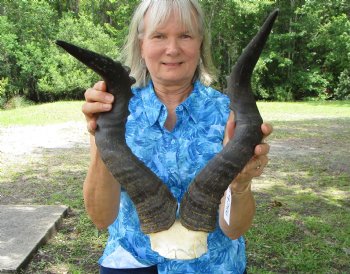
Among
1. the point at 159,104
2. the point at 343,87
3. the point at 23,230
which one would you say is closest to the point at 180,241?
the point at 159,104

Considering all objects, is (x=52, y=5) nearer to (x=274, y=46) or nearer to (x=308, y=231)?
(x=274, y=46)

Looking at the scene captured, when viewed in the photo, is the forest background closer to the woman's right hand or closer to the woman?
the woman

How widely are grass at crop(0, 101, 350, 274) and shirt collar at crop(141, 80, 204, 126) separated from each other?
2933 millimetres

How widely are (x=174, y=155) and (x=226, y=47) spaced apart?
36658mm

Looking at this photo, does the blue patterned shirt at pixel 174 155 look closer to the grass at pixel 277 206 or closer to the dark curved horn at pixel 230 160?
the dark curved horn at pixel 230 160

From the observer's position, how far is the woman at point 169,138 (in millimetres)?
2893

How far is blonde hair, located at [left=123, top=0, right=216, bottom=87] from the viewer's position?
2889mm

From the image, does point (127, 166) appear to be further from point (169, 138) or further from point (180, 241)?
point (169, 138)

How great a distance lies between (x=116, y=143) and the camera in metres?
2.29

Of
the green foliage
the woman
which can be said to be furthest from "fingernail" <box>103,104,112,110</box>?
the green foliage

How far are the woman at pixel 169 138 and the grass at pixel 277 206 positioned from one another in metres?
2.44

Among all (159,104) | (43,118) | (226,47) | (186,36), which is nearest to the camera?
(186,36)

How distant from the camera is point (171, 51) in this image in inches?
111

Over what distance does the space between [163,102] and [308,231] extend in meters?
4.13
